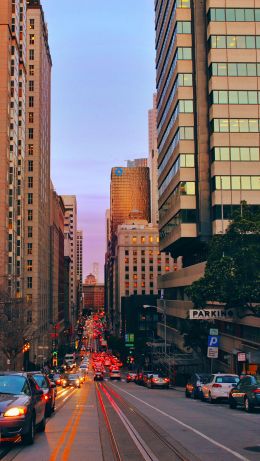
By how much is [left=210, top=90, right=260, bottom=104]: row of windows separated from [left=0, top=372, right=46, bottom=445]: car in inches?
2082

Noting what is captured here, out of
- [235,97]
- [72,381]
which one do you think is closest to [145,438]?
[72,381]

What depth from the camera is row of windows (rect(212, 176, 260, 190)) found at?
62.0m

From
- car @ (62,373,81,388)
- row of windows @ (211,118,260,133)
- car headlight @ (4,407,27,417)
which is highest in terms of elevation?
row of windows @ (211,118,260,133)

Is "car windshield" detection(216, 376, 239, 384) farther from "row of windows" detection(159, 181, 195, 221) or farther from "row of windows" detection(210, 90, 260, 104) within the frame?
"row of windows" detection(210, 90, 260, 104)

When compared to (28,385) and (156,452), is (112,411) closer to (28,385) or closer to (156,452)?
(28,385)

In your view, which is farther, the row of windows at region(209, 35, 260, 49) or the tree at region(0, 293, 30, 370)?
the tree at region(0, 293, 30, 370)

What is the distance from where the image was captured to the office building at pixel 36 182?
122 metres

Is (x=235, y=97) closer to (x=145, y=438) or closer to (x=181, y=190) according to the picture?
(x=181, y=190)

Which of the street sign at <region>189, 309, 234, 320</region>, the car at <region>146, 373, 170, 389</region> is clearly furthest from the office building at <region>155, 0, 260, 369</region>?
the street sign at <region>189, 309, 234, 320</region>

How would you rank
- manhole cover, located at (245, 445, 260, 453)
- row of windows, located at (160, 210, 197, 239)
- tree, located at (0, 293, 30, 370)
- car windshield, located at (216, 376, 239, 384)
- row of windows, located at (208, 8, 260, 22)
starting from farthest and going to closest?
tree, located at (0, 293, 30, 370) < row of windows, located at (160, 210, 197, 239) < row of windows, located at (208, 8, 260, 22) < car windshield, located at (216, 376, 239, 384) < manhole cover, located at (245, 445, 260, 453)

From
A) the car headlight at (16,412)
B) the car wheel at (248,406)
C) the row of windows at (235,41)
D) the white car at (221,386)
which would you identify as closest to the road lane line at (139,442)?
the car headlight at (16,412)

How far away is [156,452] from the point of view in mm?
12430

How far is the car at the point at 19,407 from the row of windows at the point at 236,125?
51.4m

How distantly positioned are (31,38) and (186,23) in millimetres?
72473
